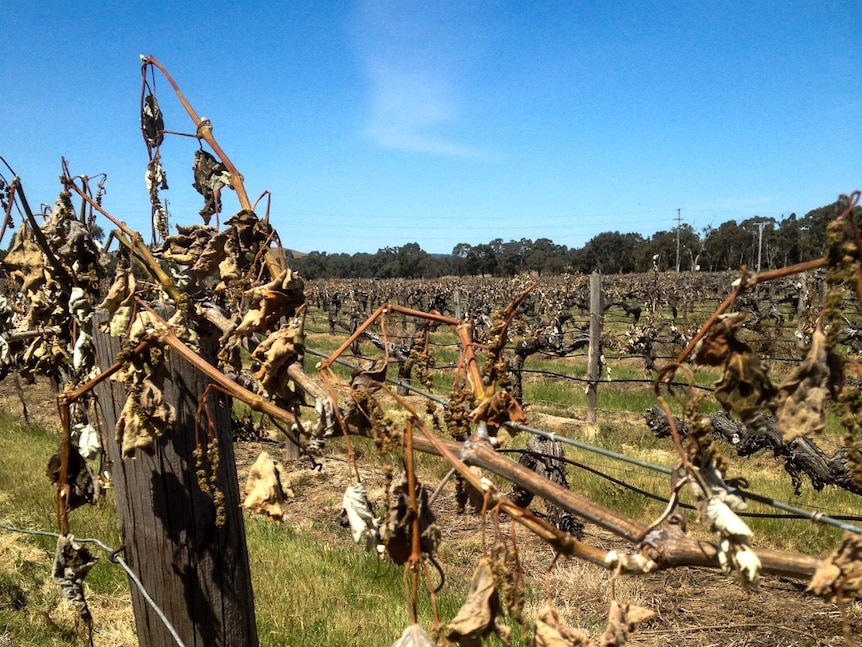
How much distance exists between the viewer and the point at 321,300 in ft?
107

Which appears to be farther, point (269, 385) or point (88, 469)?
point (88, 469)

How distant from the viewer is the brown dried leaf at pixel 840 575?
0.74 meters

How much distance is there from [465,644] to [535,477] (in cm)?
29

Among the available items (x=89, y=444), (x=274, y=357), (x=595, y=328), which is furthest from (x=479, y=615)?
(x=595, y=328)

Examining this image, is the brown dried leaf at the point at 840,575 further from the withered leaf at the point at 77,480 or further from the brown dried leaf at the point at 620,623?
the withered leaf at the point at 77,480

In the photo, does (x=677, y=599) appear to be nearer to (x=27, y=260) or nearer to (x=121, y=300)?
(x=121, y=300)

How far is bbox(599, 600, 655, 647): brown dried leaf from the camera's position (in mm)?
879

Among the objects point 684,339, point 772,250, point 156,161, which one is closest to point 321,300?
point 684,339

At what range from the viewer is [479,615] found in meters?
0.95

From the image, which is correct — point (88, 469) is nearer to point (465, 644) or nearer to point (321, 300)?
point (465, 644)

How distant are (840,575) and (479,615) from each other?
0.50 meters

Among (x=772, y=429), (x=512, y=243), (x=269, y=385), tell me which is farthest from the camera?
(x=512, y=243)

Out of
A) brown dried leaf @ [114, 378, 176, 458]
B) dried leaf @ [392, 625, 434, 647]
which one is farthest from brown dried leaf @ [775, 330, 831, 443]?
brown dried leaf @ [114, 378, 176, 458]

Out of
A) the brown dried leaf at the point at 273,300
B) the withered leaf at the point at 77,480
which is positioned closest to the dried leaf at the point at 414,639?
the brown dried leaf at the point at 273,300
